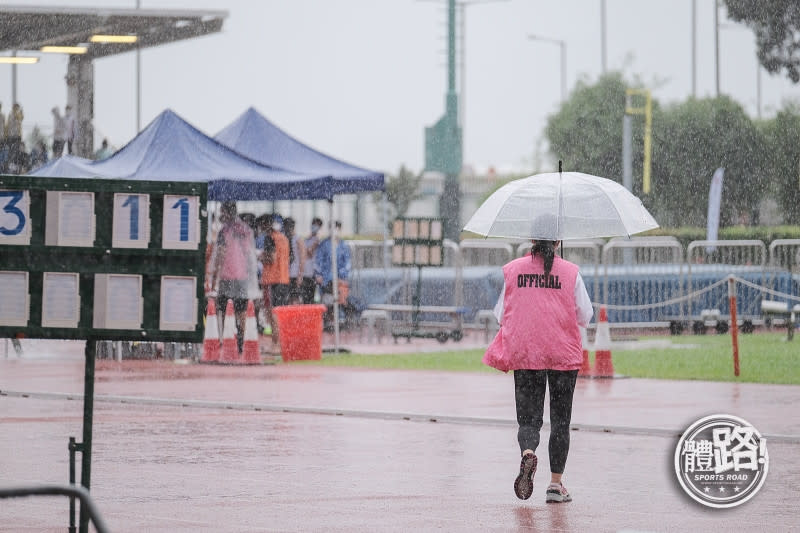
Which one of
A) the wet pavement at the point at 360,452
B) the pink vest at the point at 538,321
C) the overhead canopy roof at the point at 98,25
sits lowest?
the wet pavement at the point at 360,452

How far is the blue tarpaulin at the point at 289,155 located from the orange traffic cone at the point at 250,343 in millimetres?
2310

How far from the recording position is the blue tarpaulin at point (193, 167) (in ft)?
73.5

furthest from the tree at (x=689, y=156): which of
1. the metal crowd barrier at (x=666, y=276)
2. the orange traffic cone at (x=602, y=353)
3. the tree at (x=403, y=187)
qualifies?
the orange traffic cone at (x=602, y=353)

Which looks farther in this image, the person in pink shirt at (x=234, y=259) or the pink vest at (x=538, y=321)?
the person in pink shirt at (x=234, y=259)

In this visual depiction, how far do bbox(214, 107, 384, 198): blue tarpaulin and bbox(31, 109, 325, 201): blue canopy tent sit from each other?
40cm

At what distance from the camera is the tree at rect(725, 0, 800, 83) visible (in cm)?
3988

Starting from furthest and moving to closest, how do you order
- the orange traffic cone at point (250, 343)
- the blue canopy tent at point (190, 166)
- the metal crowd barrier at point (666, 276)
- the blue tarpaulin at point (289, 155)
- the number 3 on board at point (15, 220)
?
the metal crowd barrier at point (666, 276), the blue tarpaulin at point (289, 155), the blue canopy tent at point (190, 166), the orange traffic cone at point (250, 343), the number 3 on board at point (15, 220)

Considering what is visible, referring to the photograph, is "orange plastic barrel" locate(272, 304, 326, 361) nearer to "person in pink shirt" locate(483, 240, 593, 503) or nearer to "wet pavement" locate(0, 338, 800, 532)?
"wet pavement" locate(0, 338, 800, 532)

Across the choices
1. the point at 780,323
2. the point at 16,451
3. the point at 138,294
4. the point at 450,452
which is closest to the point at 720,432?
the point at 450,452

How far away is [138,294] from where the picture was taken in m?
7.74

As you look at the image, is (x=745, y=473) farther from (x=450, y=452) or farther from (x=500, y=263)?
(x=500, y=263)

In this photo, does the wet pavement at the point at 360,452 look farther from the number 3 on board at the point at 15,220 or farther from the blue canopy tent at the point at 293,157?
the blue canopy tent at the point at 293,157

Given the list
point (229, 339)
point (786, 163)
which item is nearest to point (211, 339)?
point (229, 339)

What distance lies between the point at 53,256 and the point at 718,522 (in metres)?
4.01
